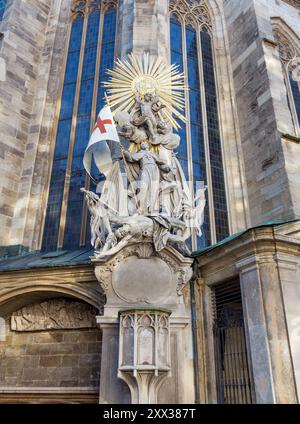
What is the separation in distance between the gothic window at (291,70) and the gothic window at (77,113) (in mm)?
6879

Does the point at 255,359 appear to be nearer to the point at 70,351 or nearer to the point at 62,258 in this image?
the point at 70,351

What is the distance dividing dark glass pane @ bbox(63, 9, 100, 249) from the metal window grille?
522cm

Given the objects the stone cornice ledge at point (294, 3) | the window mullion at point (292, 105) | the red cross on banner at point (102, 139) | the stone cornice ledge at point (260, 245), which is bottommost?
the stone cornice ledge at point (260, 245)

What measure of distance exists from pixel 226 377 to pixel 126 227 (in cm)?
304

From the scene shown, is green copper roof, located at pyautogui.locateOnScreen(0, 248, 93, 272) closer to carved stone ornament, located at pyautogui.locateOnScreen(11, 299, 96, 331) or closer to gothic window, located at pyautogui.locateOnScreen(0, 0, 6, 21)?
carved stone ornament, located at pyautogui.locateOnScreen(11, 299, 96, 331)

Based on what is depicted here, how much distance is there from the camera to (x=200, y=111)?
44.1 ft

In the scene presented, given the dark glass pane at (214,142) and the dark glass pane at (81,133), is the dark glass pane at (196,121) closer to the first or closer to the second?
the dark glass pane at (214,142)

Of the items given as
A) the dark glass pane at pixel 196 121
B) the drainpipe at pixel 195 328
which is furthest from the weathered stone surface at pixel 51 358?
the dark glass pane at pixel 196 121

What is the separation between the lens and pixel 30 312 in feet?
27.8

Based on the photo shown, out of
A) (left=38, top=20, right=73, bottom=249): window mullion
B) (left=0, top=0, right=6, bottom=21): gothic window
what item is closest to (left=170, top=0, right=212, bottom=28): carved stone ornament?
(left=38, top=20, right=73, bottom=249): window mullion

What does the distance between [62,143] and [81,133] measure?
691mm

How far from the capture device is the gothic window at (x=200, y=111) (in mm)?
11969

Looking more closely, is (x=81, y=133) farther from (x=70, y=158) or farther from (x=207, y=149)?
(x=207, y=149)
